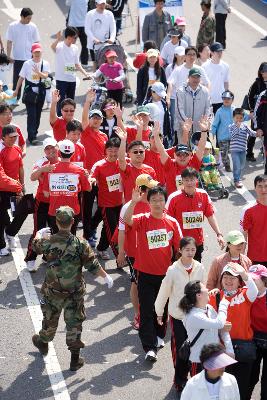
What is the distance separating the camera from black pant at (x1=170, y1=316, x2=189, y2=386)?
9742 millimetres

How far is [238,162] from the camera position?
1591cm

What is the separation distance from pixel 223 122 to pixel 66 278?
707 centimetres

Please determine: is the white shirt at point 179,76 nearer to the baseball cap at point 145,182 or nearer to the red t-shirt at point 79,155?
the red t-shirt at point 79,155

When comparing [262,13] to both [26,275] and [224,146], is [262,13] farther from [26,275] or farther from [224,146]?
[26,275]

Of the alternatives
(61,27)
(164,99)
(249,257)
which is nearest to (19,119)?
(164,99)

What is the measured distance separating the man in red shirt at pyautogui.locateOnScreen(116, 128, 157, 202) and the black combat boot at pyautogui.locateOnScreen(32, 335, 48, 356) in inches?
99.0

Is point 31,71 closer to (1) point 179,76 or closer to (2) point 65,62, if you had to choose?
(2) point 65,62

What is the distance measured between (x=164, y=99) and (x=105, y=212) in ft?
11.4

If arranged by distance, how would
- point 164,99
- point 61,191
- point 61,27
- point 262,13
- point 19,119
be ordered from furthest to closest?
point 262,13 < point 61,27 < point 19,119 < point 164,99 < point 61,191

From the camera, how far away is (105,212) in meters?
12.9

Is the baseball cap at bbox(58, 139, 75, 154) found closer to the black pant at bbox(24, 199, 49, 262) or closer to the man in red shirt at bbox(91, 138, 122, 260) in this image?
the man in red shirt at bbox(91, 138, 122, 260)

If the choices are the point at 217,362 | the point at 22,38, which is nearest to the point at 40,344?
the point at 217,362

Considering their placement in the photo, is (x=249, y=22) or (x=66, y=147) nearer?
(x=66, y=147)

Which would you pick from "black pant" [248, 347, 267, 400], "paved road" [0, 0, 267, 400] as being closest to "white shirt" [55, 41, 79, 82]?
"paved road" [0, 0, 267, 400]
